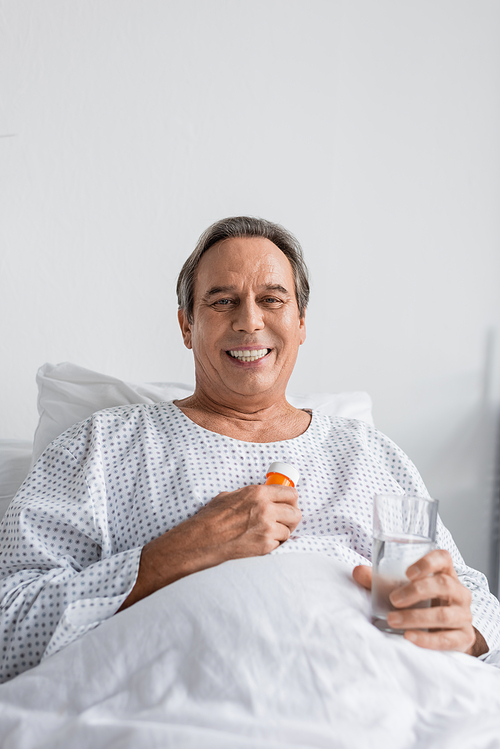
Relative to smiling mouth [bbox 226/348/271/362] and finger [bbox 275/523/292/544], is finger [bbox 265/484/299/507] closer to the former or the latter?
finger [bbox 275/523/292/544]

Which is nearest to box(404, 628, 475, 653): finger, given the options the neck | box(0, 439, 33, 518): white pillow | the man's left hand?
the man's left hand

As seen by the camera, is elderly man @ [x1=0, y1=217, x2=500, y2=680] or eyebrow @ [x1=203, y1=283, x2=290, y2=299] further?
eyebrow @ [x1=203, y1=283, x2=290, y2=299]

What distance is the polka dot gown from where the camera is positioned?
88 centimetres

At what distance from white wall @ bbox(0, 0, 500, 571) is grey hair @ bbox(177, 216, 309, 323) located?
1.46 feet

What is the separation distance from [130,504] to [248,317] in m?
0.40

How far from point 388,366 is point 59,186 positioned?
44.4 inches

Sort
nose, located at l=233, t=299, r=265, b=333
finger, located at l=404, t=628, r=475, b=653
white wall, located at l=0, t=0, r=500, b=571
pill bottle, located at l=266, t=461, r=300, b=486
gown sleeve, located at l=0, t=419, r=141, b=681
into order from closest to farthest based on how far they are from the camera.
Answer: finger, located at l=404, t=628, r=475, b=653, gown sleeve, located at l=0, t=419, r=141, b=681, pill bottle, located at l=266, t=461, r=300, b=486, nose, located at l=233, t=299, r=265, b=333, white wall, located at l=0, t=0, r=500, b=571

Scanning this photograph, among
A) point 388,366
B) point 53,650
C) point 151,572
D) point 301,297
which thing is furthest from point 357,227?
point 53,650

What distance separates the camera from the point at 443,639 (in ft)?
2.51

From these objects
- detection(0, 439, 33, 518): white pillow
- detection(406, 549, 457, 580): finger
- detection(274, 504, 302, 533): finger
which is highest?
detection(406, 549, 457, 580): finger

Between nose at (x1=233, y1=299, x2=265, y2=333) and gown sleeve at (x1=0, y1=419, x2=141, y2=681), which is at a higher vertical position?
nose at (x1=233, y1=299, x2=265, y2=333)

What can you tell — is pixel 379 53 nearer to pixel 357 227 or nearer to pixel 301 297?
pixel 357 227

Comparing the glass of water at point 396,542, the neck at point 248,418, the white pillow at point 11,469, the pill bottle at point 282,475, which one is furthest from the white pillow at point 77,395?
the glass of water at point 396,542

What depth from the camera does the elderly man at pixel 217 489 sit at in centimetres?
87
